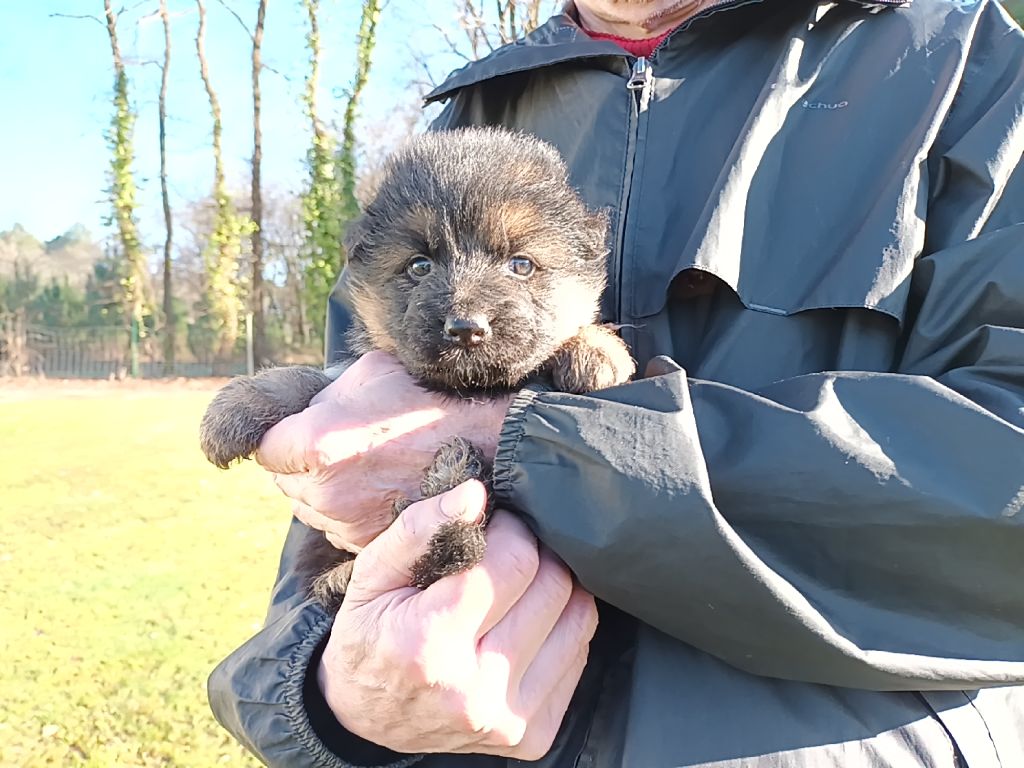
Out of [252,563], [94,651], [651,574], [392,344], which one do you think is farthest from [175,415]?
[651,574]

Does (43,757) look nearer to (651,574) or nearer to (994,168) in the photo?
(651,574)

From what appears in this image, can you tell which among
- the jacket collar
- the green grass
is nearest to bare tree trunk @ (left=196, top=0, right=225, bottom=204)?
the green grass

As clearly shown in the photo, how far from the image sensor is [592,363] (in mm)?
2010

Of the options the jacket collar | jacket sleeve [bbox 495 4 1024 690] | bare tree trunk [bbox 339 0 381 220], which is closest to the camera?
jacket sleeve [bbox 495 4 1024 690]

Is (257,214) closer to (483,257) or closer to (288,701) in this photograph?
(483,257)

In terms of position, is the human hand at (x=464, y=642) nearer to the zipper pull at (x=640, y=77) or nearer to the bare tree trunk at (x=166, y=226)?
the zipper pull at (x=640, y=77)

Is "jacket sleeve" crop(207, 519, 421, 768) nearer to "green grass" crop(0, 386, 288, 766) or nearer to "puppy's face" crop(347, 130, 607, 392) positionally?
"puppy's face" crop(347, 130, 607, 392)

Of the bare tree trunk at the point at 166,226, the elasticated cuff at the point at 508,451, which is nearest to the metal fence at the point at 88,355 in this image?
the bare tree trunk at the point at 166,226

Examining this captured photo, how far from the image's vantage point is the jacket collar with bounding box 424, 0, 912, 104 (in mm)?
2127

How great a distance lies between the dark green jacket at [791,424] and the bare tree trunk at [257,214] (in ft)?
73.7

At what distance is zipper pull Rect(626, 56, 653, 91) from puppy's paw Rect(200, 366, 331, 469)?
1.17m

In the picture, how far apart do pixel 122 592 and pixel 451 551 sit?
558 centimetres

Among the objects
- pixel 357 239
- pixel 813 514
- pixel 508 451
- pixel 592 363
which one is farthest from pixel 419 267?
pixel 813 514

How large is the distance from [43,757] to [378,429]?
3593 mm
